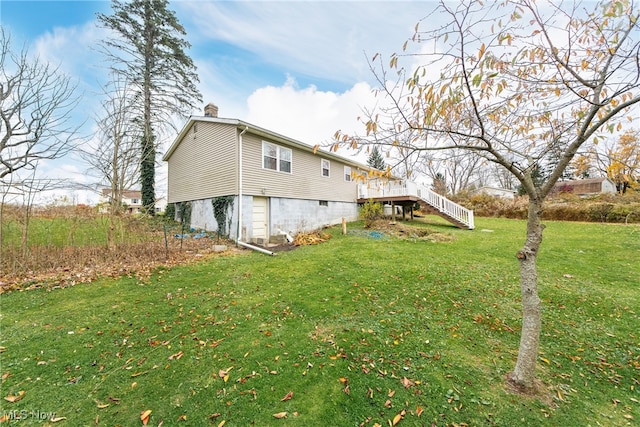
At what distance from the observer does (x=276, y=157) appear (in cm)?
1135

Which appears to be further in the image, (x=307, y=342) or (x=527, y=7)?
(x=307, y=342)

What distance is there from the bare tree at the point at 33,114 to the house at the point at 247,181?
4.65m

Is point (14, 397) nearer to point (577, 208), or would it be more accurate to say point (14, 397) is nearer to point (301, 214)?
point (301, 214)

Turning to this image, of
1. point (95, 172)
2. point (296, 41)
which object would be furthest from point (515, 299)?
point (95, 172)

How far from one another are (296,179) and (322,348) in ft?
32.5

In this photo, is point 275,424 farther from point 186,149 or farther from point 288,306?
point 186,149

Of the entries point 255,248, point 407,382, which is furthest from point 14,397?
point 255,248

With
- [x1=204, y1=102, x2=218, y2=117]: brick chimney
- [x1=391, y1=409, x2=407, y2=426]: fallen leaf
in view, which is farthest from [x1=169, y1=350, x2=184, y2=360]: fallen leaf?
[x1=204, y1=102, x2=218, y2=117]: brick chimney

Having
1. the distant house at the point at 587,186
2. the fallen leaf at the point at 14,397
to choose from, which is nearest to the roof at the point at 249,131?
the fallen leaf at the point at 14,397

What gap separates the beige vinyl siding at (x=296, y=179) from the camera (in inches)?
402

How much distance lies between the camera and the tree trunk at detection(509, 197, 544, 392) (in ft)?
8.22

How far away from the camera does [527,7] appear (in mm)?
2307

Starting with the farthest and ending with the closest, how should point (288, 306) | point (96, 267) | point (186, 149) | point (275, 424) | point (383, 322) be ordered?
point (186, 149) < point (96, 267) < point (288, 306) < point (383, 322) < point (275, 424)

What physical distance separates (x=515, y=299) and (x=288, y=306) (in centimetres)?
414
